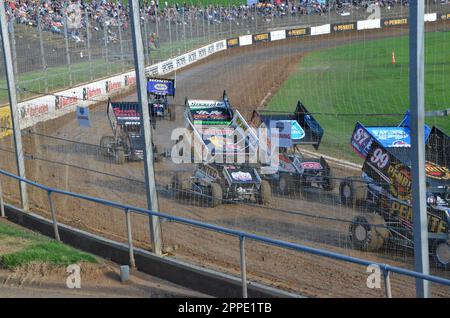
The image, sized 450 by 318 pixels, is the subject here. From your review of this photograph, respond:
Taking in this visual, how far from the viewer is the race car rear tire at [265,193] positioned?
35.8 ft

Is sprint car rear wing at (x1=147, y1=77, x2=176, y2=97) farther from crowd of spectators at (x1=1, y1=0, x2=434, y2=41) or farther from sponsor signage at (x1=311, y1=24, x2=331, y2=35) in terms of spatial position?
sponsor signage at (x1=311, y1=24, x2=331, y2=35)

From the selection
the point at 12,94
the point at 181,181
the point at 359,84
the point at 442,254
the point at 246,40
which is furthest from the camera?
the point at 246,40

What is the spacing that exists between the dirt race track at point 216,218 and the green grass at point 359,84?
444 mm

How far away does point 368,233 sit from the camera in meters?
8.50

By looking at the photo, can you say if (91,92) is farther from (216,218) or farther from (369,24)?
(216,218)

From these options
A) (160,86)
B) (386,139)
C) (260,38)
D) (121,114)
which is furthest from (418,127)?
(260,38)

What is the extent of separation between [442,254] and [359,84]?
736 cm

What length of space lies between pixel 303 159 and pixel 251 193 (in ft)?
6.06

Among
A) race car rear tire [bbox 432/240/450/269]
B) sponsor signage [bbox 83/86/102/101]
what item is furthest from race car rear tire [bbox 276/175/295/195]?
sponsor signage [bbox 83/86/102/101]

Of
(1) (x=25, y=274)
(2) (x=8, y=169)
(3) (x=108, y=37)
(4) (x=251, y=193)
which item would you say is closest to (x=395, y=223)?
(4) (x=251, y=193)

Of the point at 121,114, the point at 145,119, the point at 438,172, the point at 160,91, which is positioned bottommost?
the point at 438,172

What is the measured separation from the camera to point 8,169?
13594 millimetres

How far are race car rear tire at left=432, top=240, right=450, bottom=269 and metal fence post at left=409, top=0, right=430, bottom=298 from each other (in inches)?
119

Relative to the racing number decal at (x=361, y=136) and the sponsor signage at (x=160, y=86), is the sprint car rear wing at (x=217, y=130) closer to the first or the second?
the sponsor signage at (x=160, y=86)
